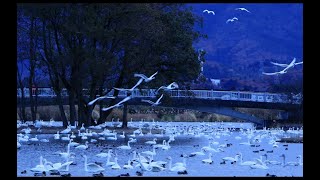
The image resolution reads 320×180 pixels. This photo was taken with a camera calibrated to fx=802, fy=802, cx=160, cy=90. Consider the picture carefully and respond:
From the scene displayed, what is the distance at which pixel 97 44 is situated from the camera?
47.9 m

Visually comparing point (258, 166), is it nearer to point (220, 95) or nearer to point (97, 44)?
point (97, 44)

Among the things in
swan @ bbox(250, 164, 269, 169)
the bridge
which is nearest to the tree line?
the bridge

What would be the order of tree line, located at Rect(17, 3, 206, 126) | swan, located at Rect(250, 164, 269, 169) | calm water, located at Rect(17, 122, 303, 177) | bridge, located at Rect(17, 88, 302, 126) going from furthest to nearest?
bridge, located at Rect(17, 88, 302, 126)
tree line, located at Rect(17, 3, 206, 126)
swan, located at Rect(250, 164, 269, 169)
calm water, located at Rect(17, 122, 303, 177)

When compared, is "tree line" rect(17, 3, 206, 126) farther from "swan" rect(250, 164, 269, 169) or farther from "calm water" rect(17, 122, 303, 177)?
"swan" rect(250, 164, 269, 169)

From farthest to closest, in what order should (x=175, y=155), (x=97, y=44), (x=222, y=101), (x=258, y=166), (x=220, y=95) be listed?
(x=220, y=95) → (x=222, y=101) → (x=97, y=44) → (x=175, y=155) → (x=258, y=166)

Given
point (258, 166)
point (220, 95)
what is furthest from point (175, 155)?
point (220, 95)

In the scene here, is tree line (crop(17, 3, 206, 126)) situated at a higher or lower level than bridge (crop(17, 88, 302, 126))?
higher

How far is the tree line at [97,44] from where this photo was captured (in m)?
45.5

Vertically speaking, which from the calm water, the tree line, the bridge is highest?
the tree line

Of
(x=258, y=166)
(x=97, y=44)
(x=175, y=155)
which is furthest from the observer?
(x=97, y=44)

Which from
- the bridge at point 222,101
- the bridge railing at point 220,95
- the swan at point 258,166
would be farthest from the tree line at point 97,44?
the swan at point 258,166

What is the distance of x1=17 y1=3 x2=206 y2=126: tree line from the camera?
149 ft
